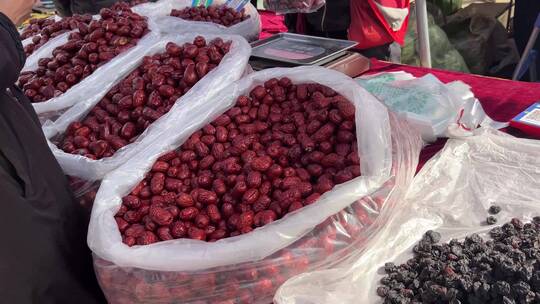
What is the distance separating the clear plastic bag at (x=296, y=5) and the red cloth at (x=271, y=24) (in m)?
0.70

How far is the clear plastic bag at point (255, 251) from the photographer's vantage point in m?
1.01

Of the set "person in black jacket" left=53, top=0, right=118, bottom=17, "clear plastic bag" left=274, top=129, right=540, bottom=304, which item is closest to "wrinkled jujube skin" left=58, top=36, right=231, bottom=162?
"clear plastic bag" left=274, top=129, right=540, bottom=304

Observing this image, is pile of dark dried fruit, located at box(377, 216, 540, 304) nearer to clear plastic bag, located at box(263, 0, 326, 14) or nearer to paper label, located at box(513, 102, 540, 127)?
paper label, located at box(513, 102, 540, 127)

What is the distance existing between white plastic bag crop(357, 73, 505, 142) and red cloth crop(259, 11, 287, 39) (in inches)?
57.3

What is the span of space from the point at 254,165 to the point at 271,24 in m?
2.29

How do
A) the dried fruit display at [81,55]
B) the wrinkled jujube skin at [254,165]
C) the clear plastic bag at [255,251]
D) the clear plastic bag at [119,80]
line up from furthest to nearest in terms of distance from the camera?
the dried fruit display at [81,55], the clear plastic bag at [119,80], the wrinkled jujube skin at [254,165], the clear plastic bag at [255,251]

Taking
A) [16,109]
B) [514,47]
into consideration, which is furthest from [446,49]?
[16,109]

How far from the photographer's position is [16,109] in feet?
3.64

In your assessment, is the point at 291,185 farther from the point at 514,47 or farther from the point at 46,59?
the point at 514,47

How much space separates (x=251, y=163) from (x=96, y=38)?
3.71 feet

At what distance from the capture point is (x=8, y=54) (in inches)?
38.7

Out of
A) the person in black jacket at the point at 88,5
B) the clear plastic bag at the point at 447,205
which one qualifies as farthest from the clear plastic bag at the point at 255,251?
the person in black jacket at the point at 88,5

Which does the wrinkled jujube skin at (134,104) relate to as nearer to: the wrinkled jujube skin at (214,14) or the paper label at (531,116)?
the wrinkled jujube skin at (214,14)

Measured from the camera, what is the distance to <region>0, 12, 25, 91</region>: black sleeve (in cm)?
97
